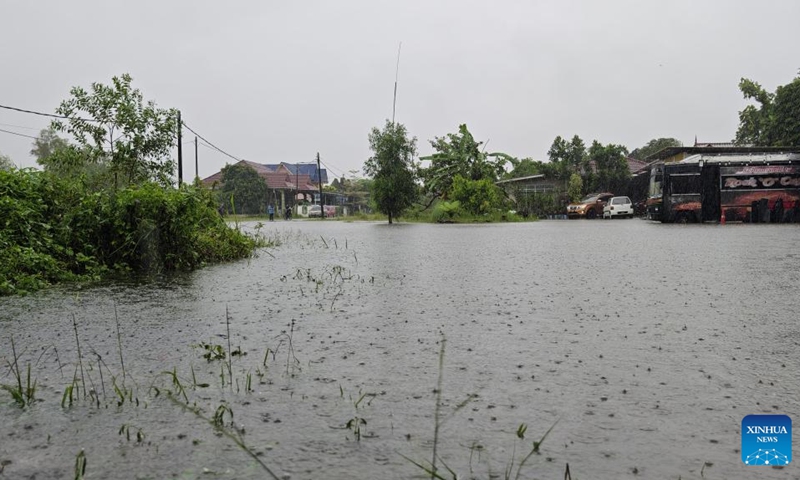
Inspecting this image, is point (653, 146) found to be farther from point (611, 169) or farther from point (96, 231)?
point (96, 231)

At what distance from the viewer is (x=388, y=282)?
24.7ft

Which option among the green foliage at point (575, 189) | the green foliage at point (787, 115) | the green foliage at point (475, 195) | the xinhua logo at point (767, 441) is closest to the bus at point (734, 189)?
the green foliage at point (787, 115)

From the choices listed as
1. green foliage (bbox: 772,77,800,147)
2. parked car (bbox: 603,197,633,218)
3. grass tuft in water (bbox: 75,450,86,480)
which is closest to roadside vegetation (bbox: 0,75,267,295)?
grass tuft in water (bbox: 75,450,86,480)

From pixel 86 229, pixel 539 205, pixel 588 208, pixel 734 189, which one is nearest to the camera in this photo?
pixel 86 229

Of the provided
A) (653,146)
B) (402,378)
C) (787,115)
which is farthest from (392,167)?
(653,146)

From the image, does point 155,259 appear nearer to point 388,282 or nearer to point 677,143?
point 388,282

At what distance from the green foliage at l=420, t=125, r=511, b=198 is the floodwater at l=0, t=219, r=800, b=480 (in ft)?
112

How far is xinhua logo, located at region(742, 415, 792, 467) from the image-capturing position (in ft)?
7.30

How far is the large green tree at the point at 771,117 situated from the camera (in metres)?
34.5

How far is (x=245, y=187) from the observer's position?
55469mm

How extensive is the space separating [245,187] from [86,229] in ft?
158

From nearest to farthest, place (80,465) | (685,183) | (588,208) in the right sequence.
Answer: (80,465) → (685,183) → (588,208)

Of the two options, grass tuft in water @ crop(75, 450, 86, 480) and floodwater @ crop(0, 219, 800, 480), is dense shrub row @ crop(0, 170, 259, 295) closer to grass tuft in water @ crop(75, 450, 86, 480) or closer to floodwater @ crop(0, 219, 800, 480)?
floodwater @ crop(0, 219, 800, 480)

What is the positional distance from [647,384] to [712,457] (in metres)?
0.91
